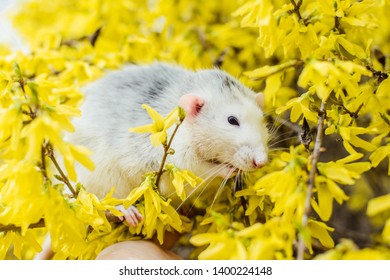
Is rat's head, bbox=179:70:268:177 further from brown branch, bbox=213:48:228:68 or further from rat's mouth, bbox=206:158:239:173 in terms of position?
brown branch, bbox=213:48:228:68

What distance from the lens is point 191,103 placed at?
1557mm

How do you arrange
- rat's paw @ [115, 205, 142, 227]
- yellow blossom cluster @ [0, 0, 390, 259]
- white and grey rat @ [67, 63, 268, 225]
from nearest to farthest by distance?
yellow blossom cluster @ [0, 0, 390, 259], rat's paw @ [115, 205, 142, 227], white and grey rat @ [67, 63, 268, 225]

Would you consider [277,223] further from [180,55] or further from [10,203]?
[180,55]

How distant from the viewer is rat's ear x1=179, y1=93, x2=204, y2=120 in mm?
1554

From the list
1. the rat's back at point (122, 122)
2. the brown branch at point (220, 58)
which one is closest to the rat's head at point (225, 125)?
the rat's back at point (122, 122)

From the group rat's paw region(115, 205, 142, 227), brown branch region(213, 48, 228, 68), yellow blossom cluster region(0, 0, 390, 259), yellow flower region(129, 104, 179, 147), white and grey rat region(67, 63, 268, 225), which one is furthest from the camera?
brown branch region(213, 48, 228, 68)

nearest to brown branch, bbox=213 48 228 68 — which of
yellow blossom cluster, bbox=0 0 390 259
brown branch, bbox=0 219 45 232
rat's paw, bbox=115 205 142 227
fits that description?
yellow blossom cluster, bbox=0 0 390 259

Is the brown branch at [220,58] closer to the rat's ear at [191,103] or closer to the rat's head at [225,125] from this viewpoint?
the rat's head at [225,125]

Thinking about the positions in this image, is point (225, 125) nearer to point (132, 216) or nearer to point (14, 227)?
point (132, 216)

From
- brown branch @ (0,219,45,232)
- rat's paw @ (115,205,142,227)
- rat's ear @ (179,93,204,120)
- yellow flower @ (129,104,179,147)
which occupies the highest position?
yellow flower @ (129,104,179,147)

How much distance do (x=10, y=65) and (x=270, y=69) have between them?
3.23 feet

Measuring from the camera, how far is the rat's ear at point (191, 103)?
155 centimetres
